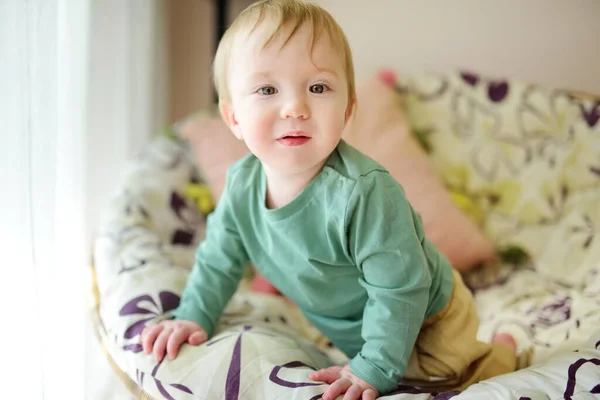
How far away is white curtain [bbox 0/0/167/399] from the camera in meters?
0.82

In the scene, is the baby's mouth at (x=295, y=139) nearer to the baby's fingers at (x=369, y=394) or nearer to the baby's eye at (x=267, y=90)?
the baby's eye at (x=267, y=90)

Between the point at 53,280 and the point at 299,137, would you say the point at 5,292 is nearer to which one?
the point at 53,280

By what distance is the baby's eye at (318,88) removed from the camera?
80 centimetres

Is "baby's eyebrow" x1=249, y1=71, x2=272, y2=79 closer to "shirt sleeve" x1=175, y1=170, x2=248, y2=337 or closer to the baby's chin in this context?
the baby's chin

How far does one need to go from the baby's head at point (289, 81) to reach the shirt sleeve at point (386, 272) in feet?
0.32

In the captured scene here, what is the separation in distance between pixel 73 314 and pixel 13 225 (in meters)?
0.25

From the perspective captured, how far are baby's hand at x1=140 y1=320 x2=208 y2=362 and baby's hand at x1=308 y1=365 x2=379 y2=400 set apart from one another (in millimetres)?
208

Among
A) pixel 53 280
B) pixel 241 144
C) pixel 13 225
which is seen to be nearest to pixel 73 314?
pixel 53 280

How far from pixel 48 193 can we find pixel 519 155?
123cm

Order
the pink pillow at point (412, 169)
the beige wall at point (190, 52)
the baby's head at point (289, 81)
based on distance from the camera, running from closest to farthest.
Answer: the baby's head at point (289, 81)
the pink pillow at point (412, 169)
the beige wall at point (190, 52)

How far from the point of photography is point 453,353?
0.93 meters

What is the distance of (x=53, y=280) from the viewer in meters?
0.92

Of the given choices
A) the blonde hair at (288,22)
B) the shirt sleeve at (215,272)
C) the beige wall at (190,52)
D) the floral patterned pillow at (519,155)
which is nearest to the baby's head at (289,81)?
the blonde hair at (288,22)

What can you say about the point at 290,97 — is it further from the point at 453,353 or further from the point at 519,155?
the point at 519,155
